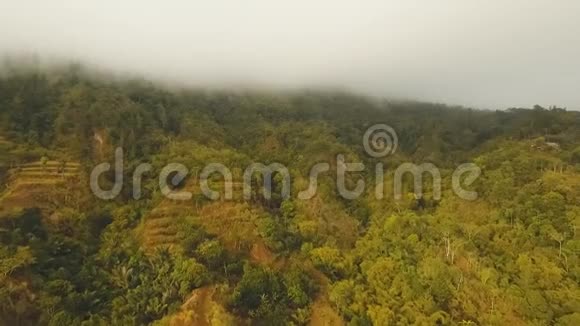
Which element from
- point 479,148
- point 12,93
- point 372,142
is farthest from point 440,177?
point 12,93

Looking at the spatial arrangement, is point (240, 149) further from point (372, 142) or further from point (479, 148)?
point (479, 148)

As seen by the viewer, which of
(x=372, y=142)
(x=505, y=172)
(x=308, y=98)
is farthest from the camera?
(x=308, y=98)

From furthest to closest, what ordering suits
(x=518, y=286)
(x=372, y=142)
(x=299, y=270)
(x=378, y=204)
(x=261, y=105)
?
(x=261, y=105) < (x=372, y=142) < (x=378, y=204) < (x=299, y=270) < (x=518, y=286)

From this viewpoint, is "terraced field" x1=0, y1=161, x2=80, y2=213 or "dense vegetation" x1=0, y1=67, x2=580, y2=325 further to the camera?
"terraced field" x1=0, y1=161, x2=80, y2=213

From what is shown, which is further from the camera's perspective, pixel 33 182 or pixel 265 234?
pixel 265 234

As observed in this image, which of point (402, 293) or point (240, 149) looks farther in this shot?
point (240, 149)

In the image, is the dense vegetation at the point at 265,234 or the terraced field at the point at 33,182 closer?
the dense vegetation at the point at 265,234

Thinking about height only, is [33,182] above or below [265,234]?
above

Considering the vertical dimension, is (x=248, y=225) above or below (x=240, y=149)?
below
